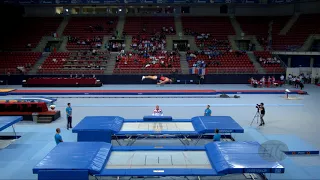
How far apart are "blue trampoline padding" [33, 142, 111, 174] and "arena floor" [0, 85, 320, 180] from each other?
1546 mm

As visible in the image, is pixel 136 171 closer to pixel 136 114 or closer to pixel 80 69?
pixel 136 114

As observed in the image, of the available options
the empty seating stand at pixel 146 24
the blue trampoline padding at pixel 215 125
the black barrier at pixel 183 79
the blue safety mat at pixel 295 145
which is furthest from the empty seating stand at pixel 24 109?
the empty seating stand at pixel 146 24

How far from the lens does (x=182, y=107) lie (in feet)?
71.0

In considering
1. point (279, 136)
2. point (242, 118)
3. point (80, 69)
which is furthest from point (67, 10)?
point (279, 136)

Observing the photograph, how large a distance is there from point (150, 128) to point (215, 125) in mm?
2918

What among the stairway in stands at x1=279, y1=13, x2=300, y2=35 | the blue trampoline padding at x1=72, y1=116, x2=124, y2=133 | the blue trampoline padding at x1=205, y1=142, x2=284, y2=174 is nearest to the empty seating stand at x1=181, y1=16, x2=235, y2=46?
the stairway in stands at x1=279, y1=13, x2=300, y2=35

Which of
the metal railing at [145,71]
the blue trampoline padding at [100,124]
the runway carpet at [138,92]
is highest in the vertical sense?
the metal railing at [145,71]

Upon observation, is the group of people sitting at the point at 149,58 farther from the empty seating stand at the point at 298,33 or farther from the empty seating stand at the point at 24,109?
the empty seating stand at the point at 24,109

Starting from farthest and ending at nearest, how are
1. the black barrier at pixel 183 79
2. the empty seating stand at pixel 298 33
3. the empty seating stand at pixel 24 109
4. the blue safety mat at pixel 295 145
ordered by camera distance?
the empty seating stand at pixel 298 33
the black barrier at pixel 183 79
the empty seating stand at pixel 24 109
the blue safety mat at pixel 295 145

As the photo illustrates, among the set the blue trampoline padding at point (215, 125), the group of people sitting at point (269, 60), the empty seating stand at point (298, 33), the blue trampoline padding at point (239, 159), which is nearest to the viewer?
the blue trampoline padding at point (239, 159)

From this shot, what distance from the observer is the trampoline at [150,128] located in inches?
513

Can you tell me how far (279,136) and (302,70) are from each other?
22037mm

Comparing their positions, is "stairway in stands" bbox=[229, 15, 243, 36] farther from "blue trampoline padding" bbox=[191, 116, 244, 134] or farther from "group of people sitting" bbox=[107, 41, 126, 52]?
"blue trampoline padding" bbox=[191, 116, 244, 134]

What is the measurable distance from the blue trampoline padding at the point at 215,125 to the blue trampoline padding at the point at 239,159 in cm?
209
